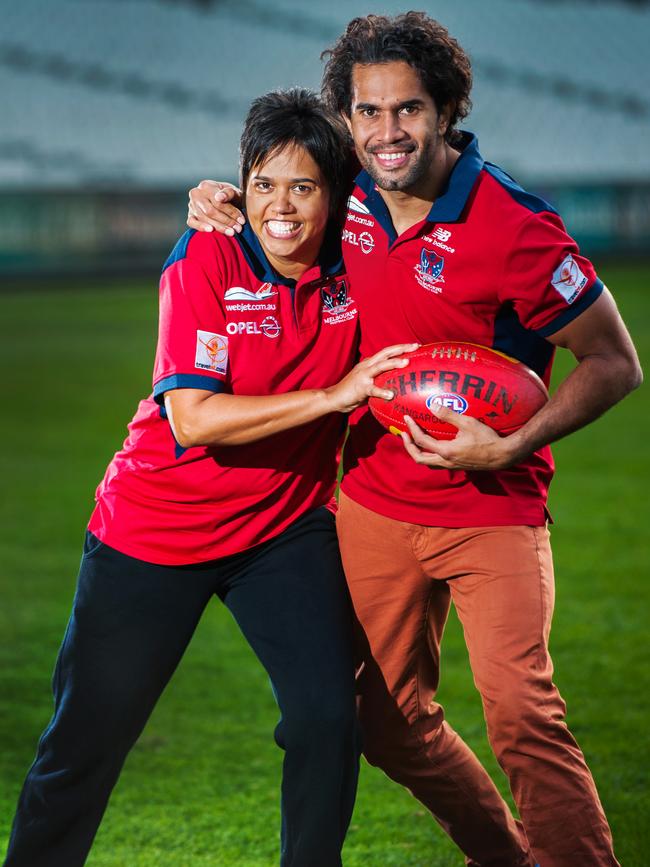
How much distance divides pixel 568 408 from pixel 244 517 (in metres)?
0.85

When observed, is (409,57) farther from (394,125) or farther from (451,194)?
(451,194)

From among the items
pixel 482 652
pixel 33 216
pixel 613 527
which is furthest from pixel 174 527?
pixel 33 216

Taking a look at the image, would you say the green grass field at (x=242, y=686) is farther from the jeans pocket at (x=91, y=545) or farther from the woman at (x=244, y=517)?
the jeans pocket at (x=91, y=545)

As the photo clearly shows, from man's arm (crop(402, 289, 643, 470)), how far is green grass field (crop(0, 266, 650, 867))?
1440 millimetres

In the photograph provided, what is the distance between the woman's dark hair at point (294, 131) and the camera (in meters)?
2.95

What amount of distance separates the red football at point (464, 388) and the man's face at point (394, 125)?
44 cm

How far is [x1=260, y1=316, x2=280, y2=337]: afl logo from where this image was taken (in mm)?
2961

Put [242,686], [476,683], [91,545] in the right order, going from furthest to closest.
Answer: [242,686], [91,545], [476,683]

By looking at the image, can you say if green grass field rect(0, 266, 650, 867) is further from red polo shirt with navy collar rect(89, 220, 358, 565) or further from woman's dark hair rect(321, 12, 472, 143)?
woman's dark hair rect(321, 12, 472, 143)

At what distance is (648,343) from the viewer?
14.7m

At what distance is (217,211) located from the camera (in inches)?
121

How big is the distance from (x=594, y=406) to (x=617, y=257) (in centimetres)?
2335

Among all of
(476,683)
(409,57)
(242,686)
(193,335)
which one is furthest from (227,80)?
(476,683)

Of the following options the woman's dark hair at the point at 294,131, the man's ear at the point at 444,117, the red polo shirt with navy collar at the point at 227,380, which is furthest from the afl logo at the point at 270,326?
the man's ear at the point at 444,117
